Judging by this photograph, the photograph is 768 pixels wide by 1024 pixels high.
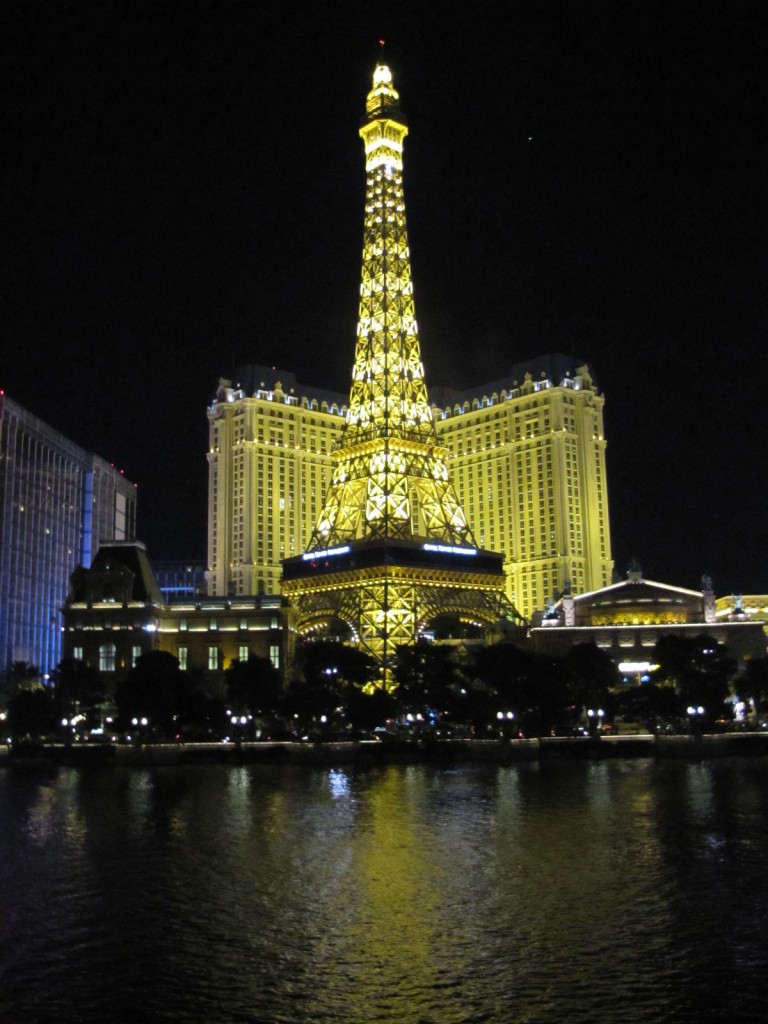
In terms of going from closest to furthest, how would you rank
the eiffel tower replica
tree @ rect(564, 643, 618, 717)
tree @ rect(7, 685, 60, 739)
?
1. tree @ rect(7, 685, 60, 739)
2. tree @ rect(564, 643, 618, 717)
3. the eiffel tower replica

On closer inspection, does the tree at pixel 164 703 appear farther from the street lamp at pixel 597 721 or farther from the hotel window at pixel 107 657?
the hotel window at pixel 107 657

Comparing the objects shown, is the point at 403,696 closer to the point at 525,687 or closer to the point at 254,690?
→ the point at 525,687

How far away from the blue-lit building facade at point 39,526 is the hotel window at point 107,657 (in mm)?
25187

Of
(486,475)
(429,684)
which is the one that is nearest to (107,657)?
(429,684)

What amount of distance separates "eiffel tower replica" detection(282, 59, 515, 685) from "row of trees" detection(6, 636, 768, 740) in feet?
52.5

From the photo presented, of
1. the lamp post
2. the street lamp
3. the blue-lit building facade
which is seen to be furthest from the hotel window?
the lamp post

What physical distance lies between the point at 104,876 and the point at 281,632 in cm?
9299

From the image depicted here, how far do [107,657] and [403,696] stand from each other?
4549 centimetres

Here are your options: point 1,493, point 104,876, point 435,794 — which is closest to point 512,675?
point 435,794

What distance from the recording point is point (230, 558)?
6762 inches

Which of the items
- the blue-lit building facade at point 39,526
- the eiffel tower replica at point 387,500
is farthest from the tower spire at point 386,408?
the blue-lit building facade at point 39,526

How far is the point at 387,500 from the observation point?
376 ft

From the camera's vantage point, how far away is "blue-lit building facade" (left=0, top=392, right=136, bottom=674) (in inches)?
5694

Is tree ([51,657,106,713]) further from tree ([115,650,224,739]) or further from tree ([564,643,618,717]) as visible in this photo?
tree ([564,643,618,717])
